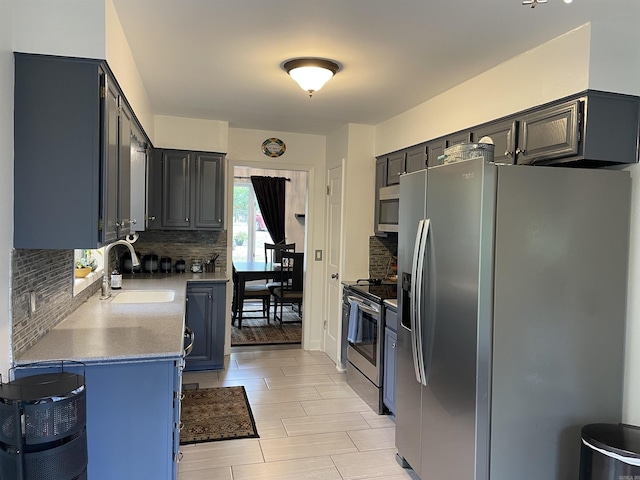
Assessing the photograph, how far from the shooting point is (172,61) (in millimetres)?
2893

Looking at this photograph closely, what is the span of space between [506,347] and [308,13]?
1.78m

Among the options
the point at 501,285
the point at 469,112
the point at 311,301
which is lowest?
the point at 311,301

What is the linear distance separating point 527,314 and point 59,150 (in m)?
2.15

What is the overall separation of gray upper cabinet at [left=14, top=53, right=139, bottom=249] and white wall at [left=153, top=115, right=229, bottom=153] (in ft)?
8.22

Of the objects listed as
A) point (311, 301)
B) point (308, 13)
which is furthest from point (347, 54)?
point (311, 301)

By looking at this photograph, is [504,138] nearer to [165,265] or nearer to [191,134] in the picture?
[191,134]

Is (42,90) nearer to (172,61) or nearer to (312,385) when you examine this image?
(172,61)

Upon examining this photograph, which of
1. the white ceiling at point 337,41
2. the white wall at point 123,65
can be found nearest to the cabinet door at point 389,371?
the white ceiling at point 337,41

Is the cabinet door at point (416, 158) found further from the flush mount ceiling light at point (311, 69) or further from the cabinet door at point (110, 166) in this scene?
the cabinet door at point (110, 166)

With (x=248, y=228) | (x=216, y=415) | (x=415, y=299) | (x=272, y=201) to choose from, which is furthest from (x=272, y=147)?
(x=248, y=228)

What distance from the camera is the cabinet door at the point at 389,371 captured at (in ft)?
11.2

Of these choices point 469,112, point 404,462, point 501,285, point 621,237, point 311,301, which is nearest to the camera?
point 501,285

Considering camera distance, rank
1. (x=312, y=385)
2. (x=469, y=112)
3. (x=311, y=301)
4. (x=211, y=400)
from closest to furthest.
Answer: (x=469, y=112) → (x=211, y=400) → (x=312, y=385) → (x=311, y=301)

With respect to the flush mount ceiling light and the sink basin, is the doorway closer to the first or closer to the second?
the sink basin
